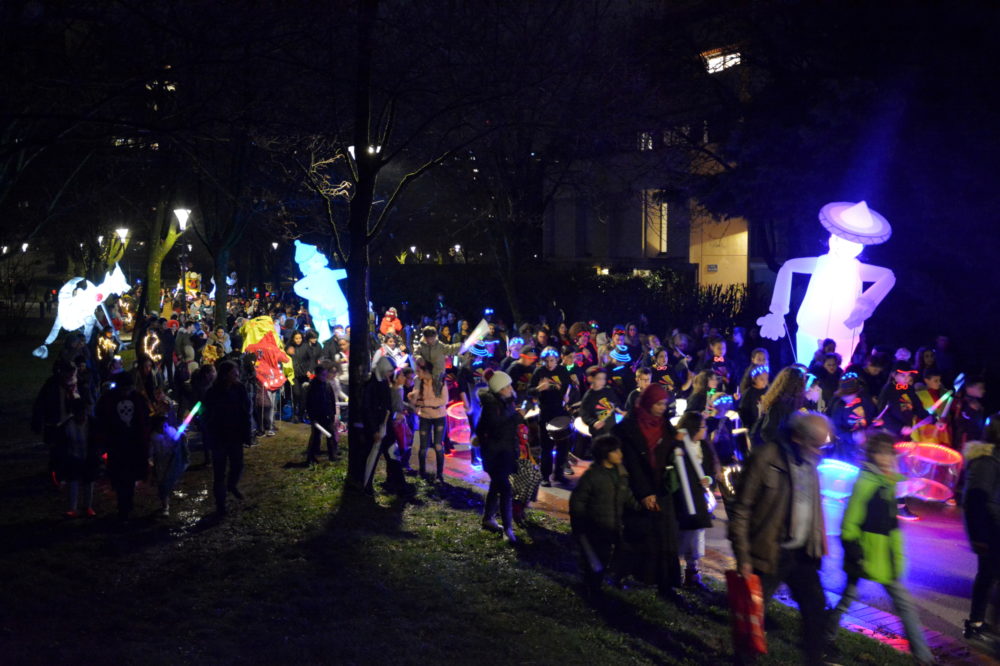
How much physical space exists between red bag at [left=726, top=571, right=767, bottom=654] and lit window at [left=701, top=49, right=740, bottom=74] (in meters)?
18.4

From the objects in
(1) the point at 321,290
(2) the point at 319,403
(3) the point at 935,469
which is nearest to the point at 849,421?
(3) the point at 935,469

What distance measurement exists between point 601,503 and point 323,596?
2.38m

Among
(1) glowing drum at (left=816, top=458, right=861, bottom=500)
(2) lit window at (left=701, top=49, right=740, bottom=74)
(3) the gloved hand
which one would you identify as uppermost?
(2) lit window at (left=701, top=49, right=740, bottom=74)

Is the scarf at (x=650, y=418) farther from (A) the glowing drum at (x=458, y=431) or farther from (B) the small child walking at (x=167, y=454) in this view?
(A) the glowing drum at (x=458, y=431)

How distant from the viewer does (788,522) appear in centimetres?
543

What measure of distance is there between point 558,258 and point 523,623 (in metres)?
36.4

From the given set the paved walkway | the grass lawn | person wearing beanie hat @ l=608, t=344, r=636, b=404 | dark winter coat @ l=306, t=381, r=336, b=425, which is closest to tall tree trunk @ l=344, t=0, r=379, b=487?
the grass lawn

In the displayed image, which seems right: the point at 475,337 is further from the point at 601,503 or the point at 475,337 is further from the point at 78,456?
the point at 601,503

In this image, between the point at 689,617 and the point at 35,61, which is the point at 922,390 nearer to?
the point at 689,617

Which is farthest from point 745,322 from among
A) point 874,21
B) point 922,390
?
point 922,390

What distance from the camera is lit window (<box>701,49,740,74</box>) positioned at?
21544 millimetres

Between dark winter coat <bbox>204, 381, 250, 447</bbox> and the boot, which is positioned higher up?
dark winter coat <bbox>204, 381, 250, 447</bbox>

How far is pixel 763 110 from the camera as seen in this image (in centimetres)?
1903

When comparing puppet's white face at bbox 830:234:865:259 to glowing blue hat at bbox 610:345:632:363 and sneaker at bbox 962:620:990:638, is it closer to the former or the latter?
glowing blue hat at bbox 610:345:632:363
